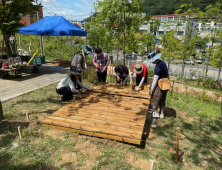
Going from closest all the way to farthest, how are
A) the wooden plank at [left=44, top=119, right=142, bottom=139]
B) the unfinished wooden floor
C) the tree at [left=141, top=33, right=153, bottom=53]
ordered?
the wooden plank at [left=44, top=119, right=142, bottom=139]
the unfinished wooden floor
the tree at [left=141, top=33, right=153, bottom=53]

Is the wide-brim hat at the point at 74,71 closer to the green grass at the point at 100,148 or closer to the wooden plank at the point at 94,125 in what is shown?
the green grass at the point at 100,148

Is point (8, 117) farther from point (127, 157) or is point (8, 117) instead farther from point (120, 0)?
point (120, 0)

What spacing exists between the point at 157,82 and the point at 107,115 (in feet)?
4.68

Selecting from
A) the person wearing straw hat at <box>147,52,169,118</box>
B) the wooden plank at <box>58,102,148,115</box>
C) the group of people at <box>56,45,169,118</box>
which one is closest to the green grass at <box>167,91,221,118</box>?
the group of people at <box>56,45,169,118</box>

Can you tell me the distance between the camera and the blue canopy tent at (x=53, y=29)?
346 inches

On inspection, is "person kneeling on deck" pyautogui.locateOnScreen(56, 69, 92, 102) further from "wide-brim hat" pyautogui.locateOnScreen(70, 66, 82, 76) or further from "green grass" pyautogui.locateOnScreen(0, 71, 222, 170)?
"green grass" pyautogui.locateOnScreen(0, 71, 222, 170)

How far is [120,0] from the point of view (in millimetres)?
7348

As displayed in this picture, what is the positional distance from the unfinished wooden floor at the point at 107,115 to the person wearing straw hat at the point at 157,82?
0.78 ft

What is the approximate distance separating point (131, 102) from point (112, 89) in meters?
0.97

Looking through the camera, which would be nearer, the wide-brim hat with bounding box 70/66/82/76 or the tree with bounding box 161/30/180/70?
the wide-brim hat with bounding box 70/66/82/76

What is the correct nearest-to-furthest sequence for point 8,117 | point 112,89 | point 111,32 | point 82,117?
point 82,117 → point 8,117 → point 112,89 → point 111,32

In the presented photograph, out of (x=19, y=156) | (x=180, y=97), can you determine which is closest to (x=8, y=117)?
(x=19, y=156)

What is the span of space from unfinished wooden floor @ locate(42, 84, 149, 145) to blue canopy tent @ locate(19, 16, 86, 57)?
210 inches

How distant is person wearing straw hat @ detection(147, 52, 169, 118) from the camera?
3910 mm
